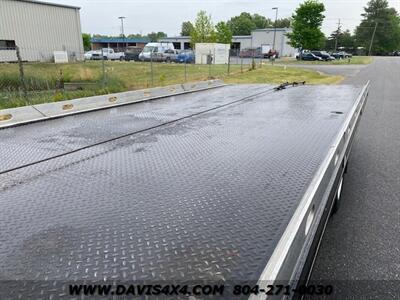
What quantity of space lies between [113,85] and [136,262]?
12.1 meters

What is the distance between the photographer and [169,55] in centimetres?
3559

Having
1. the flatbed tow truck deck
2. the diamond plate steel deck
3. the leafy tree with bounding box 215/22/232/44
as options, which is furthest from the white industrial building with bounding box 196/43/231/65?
the flatbed tow truck deck

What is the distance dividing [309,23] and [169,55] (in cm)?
1984

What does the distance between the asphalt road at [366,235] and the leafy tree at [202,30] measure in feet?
148

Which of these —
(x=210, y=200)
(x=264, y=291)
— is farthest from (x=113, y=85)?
(x=264, y=291)

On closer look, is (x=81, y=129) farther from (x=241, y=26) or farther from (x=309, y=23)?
(x=241, y=26)

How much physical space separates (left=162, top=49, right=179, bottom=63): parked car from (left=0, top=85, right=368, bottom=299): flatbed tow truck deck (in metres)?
32.8

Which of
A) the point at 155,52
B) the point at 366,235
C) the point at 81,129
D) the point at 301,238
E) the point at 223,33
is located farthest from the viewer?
the point at 223,33

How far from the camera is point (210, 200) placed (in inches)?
76.3

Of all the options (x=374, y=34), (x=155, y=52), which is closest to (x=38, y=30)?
(x=155, y=52)

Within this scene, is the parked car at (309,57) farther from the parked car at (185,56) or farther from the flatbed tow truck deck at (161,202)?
the flatbed tow truck deck at (161,202)

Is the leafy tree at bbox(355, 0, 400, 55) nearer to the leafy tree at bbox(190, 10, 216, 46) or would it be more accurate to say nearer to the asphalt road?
the leafy tree at bbox(190, 10, 216, 46)

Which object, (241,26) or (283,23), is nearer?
(241,26)

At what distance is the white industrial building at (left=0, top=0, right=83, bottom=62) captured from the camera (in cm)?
2556
